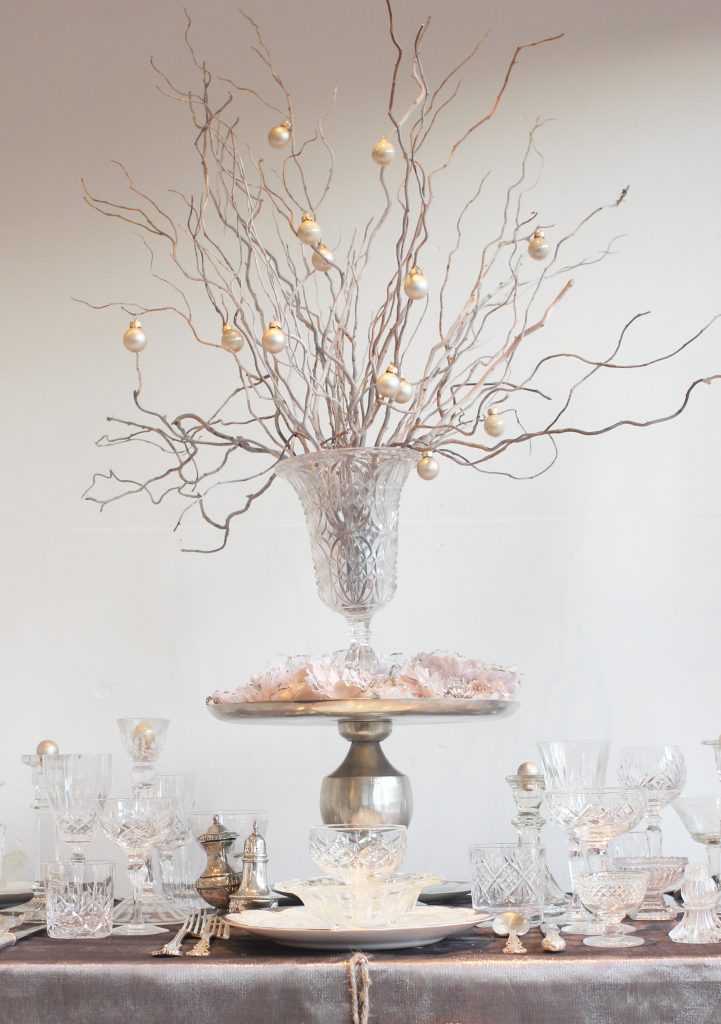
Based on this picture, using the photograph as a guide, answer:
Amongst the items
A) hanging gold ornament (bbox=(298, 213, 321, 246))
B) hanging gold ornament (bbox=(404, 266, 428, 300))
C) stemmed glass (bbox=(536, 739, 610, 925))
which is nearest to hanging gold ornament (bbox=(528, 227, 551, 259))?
hanging gold ornament (bbox=(404, 266, 428, 300))

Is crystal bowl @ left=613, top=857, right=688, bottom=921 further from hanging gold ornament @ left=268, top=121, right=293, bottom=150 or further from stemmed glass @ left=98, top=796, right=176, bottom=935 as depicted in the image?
hanging gold ornament @ left=268, top=121, right=293, bottom=150

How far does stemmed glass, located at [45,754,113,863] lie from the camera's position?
1414mm

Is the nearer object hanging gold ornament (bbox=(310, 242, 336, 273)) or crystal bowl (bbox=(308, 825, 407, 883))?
crystal bowl (bbox=(308, 825, 407, 883))

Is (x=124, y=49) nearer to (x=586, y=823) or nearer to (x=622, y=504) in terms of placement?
(x=622, y=504)

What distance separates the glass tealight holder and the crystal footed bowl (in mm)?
231

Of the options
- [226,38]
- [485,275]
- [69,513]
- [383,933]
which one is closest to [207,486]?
[69,513]

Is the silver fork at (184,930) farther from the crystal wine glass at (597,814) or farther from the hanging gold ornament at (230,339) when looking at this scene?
the hanging gold ornament at (230,339)

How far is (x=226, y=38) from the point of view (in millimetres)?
2189

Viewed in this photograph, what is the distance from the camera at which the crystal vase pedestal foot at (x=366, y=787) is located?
1436 mm

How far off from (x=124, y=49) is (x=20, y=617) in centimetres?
108

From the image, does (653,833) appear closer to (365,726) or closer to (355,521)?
(365,726)

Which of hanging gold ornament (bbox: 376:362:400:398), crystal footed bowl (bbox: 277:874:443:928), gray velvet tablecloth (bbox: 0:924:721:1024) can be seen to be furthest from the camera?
hanging gold ornament (bbox: 376:362:400:398)

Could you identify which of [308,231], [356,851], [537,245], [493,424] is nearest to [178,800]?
[356,851]

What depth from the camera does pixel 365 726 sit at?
1.49 m
